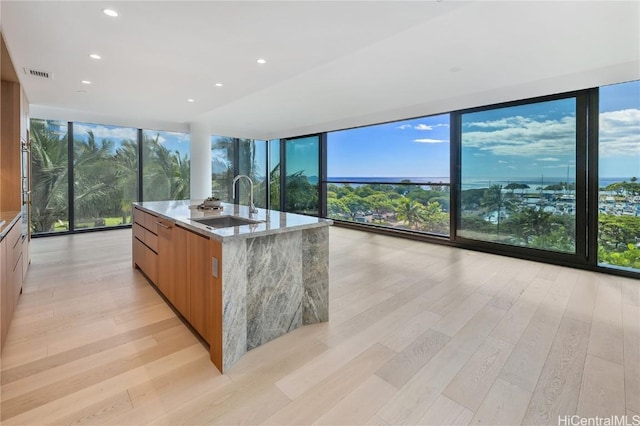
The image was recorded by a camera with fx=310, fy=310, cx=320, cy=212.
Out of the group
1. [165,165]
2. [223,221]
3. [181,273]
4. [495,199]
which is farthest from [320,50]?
[165,165]

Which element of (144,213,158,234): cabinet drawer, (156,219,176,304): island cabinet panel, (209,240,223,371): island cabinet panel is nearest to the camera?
(209,240,223,371): island cabinet panel

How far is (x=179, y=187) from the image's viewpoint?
758 cm

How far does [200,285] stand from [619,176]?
510 cm

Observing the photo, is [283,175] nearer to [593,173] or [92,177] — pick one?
[92,177]

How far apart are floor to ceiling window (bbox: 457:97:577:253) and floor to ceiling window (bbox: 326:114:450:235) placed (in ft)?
1.80

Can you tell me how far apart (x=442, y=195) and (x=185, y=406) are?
5.36 metres

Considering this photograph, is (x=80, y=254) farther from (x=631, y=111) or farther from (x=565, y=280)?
(x=631, y=111)

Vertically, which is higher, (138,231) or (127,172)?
(127,172)

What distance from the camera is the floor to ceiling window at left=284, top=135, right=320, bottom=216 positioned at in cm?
842

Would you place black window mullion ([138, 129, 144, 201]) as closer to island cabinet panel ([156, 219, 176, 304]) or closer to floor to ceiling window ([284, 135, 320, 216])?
floor to ceiling window ([284, 135, 320, 216])

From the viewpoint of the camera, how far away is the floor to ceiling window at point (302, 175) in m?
8.42

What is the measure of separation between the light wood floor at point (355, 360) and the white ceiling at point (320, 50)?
97.6 inches

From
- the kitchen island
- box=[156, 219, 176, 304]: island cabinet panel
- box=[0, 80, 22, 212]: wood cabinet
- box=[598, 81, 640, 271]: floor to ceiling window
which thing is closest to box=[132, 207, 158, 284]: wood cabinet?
box=[156, 219, 176, 304]: island cabinet panel

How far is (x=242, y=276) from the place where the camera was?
204cm
